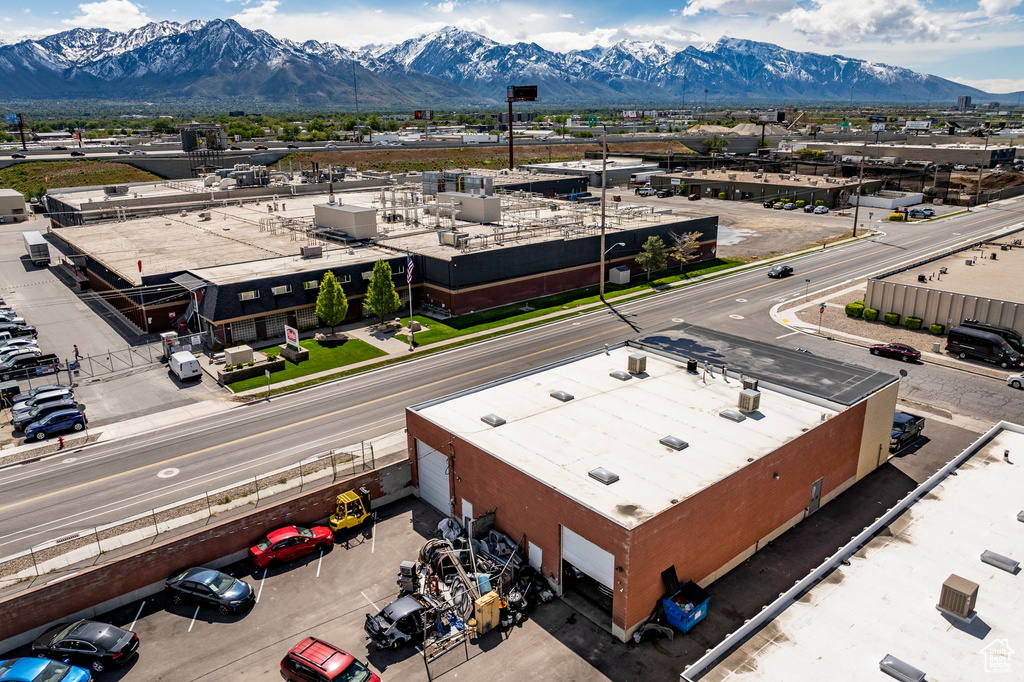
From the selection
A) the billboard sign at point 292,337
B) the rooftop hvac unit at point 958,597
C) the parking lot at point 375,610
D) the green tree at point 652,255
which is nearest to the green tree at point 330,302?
the billboard sign at point 292,337

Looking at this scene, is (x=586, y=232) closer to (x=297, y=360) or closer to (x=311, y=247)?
(x=311, y=247)

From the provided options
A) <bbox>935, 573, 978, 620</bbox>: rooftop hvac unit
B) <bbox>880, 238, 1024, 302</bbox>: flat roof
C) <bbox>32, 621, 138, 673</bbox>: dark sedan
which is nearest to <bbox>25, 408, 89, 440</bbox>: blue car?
<bbox>32, 621, 138, 673</bbox>: dark sedan

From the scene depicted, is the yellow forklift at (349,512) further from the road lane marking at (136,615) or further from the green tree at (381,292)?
the green tree at (381,292)

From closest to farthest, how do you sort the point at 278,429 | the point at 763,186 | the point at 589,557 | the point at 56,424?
the point at 589,557 → the point at 56,424 → the point at 278,429 → the point at 763,186

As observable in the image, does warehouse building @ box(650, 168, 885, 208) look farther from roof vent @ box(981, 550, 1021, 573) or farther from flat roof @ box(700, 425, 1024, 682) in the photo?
roof vent @ box(981, 550, 1021, 573)

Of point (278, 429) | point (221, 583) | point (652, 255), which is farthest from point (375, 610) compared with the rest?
point (652, 255)

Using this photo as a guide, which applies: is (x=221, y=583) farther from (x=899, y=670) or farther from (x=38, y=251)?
(x=38, y=251)
